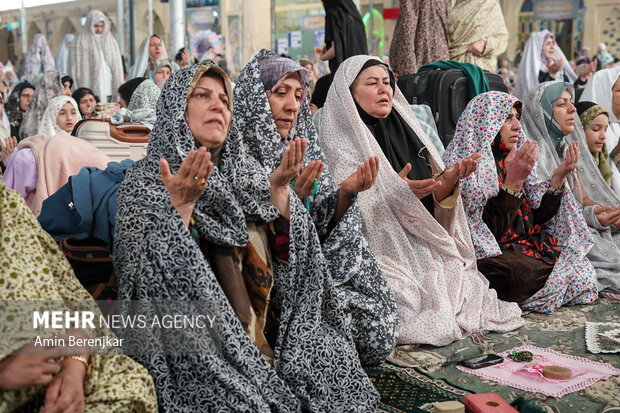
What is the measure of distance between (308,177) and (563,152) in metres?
2.59

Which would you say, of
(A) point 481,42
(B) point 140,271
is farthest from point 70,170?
(A) point 481,42

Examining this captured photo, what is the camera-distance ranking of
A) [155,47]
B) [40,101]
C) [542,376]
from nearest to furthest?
[542,376] < [40,101] < [155,47]

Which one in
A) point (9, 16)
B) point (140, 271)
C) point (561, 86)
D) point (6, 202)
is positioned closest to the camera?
point (6, 202)

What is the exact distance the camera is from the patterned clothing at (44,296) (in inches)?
61.2

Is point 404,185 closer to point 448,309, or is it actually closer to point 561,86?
point 448,309

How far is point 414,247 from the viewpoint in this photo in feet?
10.0

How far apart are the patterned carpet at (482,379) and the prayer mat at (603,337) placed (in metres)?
0.03

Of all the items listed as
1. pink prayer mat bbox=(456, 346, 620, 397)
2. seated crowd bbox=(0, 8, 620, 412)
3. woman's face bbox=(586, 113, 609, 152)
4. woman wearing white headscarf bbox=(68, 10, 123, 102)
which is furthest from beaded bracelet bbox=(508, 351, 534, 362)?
woman wearing white headscarf bbox=(68, 10, 123, 102)

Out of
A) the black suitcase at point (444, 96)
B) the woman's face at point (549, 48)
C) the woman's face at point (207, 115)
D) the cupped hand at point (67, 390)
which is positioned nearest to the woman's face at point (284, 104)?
the woman's face at point (207, 115)

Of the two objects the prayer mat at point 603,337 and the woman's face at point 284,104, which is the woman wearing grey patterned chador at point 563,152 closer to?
the prayer mat at point 603,337

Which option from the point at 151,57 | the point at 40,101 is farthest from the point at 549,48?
the point at 40,101

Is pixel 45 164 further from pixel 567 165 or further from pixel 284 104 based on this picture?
pixel 567 165

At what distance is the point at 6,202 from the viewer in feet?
5.41

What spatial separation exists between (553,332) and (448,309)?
1.70 feet
